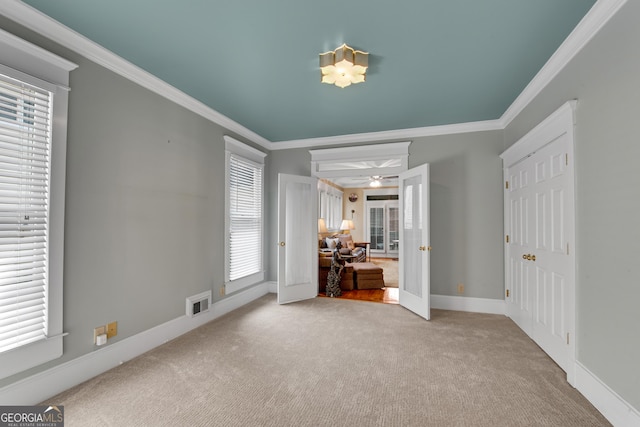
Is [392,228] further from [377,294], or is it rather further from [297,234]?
[297,234]

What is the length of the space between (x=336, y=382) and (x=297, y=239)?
254 cm

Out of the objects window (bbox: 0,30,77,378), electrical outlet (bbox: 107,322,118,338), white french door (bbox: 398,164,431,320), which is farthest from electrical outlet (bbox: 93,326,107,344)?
white french door (bbox: 398,164,431,320)

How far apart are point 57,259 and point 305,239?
10.0ft

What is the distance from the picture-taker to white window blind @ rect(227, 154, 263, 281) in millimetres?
3932

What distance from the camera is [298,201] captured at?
450 centimetres

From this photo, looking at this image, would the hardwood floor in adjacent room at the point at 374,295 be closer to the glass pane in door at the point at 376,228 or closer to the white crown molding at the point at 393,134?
the white crown molding at the point at 393,134

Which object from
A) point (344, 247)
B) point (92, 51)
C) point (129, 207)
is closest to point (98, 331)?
point (129, 207)

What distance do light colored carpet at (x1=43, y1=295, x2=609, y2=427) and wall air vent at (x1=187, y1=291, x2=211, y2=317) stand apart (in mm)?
206

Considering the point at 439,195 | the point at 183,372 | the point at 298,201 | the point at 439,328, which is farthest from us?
the point at 298,201

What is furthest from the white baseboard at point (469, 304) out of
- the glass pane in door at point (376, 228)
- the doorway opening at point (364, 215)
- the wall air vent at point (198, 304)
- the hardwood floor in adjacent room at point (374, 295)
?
the glass pane in door at point (376, 228)

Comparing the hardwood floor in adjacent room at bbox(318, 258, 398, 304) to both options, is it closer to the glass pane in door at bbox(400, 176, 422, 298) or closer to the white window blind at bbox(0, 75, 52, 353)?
the glass pane in door at bbox(400, 176, 422, 298)

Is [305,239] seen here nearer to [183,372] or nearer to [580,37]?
[183,372]

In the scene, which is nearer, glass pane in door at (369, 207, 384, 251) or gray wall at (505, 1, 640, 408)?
gray wall at (505, 1, 640, 408)

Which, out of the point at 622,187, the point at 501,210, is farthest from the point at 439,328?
the point at 622,187
